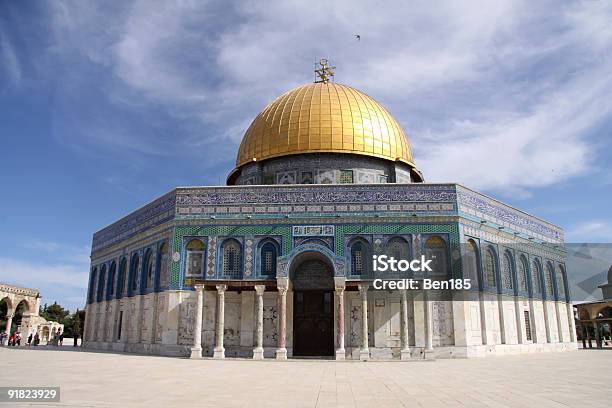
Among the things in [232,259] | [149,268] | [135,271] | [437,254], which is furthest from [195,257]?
[437,254]

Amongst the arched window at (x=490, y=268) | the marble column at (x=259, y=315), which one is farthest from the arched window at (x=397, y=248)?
the marble column at (x=259, y=315)

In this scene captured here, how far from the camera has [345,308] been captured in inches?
723

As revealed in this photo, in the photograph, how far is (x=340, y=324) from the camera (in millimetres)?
17250

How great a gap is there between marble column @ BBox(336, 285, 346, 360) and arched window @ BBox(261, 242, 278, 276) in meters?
2.67

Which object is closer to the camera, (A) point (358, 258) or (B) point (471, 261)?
(A) point (358, 258)

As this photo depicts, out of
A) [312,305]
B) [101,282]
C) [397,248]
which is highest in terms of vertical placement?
[397,248]

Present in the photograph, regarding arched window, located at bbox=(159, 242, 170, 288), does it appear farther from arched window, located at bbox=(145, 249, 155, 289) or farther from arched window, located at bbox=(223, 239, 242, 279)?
arched window, located at bbox=(223, 239, 242, 279)

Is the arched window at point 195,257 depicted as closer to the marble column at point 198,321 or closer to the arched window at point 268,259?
the marble column at point 198,321

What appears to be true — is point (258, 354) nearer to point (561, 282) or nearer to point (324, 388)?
point (324, 388)

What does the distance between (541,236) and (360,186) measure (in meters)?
10.2

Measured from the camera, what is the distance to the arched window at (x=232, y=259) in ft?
62.3

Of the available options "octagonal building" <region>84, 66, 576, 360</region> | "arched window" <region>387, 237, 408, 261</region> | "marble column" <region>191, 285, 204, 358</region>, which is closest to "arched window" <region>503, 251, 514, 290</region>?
"octagonal building" <region>84, 66, 576, 360</region>

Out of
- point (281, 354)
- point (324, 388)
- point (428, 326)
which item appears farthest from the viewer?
point (428, 326)

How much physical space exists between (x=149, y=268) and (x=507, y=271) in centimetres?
1490
